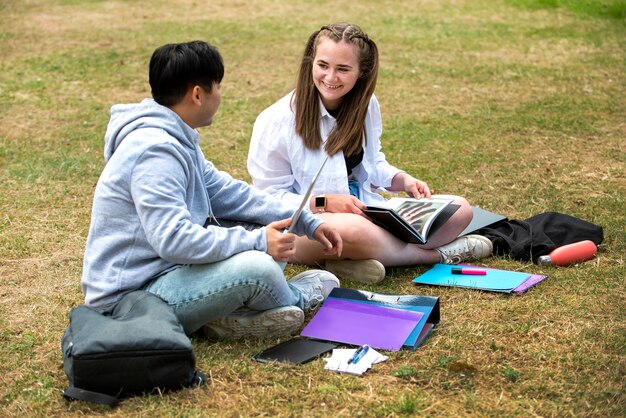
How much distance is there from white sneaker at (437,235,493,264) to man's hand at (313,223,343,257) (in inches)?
35.1

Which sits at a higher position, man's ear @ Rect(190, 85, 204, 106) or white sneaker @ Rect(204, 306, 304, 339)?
man's ear @ Rect(190, 85, 204, 106)

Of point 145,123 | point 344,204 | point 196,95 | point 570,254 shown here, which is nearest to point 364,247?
point 344,204

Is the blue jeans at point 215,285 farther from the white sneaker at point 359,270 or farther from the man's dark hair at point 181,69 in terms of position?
the white sneaker at point 359,270

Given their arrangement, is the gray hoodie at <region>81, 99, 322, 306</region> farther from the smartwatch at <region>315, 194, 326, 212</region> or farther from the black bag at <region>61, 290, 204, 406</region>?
the smartwatch at <region>315, 194, 326, 212</region>

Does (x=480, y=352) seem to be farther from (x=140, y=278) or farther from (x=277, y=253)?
(x=140, y=278)

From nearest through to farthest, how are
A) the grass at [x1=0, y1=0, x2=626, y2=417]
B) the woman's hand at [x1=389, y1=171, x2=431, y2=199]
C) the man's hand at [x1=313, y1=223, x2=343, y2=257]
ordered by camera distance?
the grass at [x1=0, y1=0, x2=626, y2=417] → the man's hand at [x1=313, y1=223, x2=343, y2=257] → the woman's hand at [x1=389, y1=171, x2=431, y2=199]

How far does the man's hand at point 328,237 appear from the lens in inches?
152

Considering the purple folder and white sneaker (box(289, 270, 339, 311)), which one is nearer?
the purple folder

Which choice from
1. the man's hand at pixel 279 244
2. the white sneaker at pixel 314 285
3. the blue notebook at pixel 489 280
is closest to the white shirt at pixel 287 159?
the white sneaker at pixel 314 285

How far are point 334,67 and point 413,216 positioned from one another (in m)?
0.83

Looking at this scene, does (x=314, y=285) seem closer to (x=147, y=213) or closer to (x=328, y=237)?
(x=328, y=237)

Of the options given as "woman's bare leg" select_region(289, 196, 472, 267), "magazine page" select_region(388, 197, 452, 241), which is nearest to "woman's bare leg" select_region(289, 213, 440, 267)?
"woman's bare leg" select_region(289, 196, 472, 267)

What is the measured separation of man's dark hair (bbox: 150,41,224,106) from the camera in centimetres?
355

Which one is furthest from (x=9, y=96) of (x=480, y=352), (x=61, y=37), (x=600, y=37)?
(x=600, y=37)
